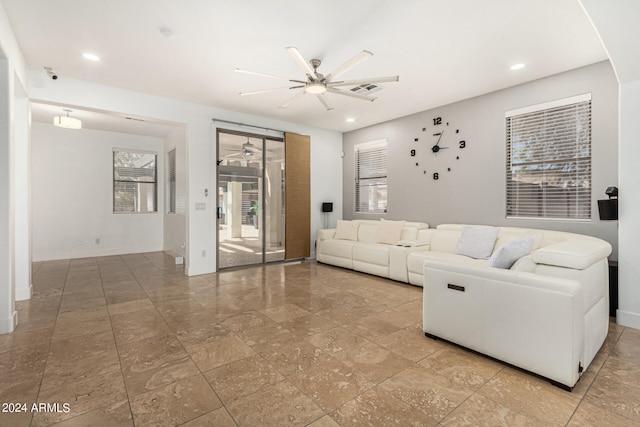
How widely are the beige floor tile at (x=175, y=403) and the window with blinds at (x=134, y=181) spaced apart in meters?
6.61

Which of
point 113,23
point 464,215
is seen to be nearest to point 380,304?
point 464,215

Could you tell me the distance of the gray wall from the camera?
11.8ft

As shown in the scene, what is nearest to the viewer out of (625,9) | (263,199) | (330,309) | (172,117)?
(625,9)

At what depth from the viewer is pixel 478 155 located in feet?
15.7

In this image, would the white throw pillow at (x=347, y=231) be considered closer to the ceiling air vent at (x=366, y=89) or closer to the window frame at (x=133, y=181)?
the ceiling air vent at (x=366, y=89)

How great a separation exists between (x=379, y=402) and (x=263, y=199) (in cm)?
474

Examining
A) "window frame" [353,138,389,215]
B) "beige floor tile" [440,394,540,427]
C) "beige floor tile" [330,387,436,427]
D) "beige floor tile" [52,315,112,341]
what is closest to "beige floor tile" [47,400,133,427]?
"beige floor tile" [330,387,436,427]

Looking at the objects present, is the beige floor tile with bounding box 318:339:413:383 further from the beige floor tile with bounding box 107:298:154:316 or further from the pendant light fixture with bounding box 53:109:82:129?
the pendant light fixture with bounding box 53:109:82:129

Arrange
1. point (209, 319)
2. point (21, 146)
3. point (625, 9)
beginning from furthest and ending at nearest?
point (21, 146)
point (209, 319)
point (625, 9)

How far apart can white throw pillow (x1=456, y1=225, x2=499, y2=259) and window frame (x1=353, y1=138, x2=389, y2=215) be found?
6.63ft

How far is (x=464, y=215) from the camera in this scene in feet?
16.4

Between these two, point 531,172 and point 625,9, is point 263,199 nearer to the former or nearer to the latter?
point 531,172

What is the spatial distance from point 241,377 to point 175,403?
43 cm

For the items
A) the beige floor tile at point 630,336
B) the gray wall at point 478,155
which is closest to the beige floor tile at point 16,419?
the beige floor tile at point 630,336
